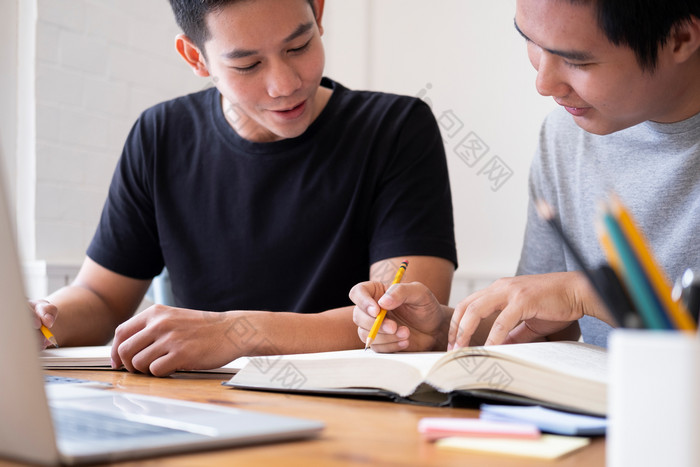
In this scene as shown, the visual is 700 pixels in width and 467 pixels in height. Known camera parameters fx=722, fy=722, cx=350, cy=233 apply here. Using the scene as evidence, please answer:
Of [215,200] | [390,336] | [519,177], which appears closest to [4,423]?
[390,336]

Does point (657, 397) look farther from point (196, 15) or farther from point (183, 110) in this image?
point (183, 110)

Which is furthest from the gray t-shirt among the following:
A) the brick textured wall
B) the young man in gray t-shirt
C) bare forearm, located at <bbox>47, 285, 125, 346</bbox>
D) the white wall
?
the brick textured wall

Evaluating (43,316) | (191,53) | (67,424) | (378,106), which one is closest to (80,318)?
(43,316)

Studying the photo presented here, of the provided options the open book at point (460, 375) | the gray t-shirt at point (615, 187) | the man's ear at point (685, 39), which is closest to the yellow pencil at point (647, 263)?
the open book at point (460, 375)

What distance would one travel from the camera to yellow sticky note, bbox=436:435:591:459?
449 millimetres

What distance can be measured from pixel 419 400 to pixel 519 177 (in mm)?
1827

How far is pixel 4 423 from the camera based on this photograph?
41 centimetres

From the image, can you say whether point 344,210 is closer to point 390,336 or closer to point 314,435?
point 390,336

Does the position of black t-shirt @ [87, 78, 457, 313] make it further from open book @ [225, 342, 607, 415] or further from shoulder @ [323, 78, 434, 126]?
open book @ [225, 342, 607, 415]

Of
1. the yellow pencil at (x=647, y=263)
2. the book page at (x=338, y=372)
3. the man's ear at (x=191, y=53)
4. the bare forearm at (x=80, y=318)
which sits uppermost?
the man's ear at (x=191, y=53)

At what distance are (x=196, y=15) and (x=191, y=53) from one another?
0.54ft

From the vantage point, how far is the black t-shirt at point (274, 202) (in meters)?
1.37

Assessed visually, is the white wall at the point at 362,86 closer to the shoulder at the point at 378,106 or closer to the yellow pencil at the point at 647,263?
the shoulder at the point at 378,106

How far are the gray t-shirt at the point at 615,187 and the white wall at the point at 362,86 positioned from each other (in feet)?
3.46
